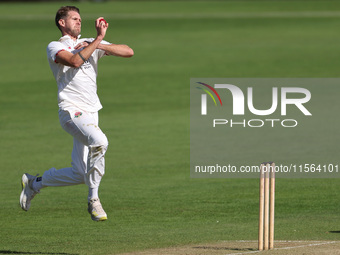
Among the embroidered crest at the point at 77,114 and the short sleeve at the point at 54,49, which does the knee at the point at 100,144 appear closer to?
the embroidered crest at the point at 77,114

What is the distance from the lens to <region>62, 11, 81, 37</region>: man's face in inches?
402

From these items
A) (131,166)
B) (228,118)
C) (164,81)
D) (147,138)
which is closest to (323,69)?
(164,81)

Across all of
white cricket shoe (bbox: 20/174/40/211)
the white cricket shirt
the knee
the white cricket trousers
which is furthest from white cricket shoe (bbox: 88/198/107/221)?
white cricket shoe (bbox: 20/174/40/211)

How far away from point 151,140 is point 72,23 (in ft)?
32.6

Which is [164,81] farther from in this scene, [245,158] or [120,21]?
[120,21]

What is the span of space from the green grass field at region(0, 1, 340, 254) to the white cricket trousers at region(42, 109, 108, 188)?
95cm

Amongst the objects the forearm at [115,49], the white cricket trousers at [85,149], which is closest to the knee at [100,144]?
the white cricket trousers at [85,149]

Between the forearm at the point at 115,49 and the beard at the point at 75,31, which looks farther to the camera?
the beard at the point at 75,31

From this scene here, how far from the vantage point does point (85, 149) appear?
405 inches

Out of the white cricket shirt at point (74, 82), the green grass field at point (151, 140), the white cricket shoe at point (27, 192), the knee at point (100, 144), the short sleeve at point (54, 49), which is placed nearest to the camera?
the knee at point (100, 144)

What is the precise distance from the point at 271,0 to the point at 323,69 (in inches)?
1633

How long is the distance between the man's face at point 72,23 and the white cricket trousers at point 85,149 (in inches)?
38.7

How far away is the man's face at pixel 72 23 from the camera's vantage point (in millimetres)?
10203

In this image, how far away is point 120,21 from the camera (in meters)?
52.9
